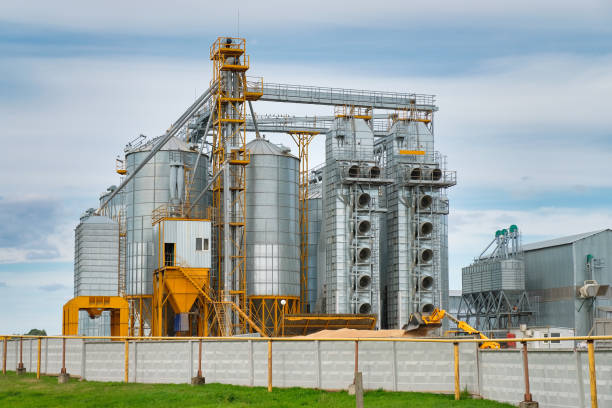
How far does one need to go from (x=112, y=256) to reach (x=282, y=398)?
1543 inches

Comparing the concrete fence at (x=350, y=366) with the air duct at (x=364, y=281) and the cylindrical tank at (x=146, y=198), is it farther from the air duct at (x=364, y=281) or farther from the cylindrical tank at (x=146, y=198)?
the air duct at (x=364, y=281)

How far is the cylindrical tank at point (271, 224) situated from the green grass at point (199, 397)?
121ft

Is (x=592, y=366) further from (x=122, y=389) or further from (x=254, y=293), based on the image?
(x=254, y=293)

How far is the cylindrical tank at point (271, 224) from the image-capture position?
70.1 m

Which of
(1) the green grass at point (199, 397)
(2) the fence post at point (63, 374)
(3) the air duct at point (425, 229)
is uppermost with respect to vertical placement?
(3) the air duct at point (425, 229)

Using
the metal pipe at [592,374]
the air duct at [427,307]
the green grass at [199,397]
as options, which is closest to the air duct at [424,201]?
the air duct at [427,307]

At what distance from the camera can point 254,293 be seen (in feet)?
229

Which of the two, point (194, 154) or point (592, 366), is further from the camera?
point (194, 154)

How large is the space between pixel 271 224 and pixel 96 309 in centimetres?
1587

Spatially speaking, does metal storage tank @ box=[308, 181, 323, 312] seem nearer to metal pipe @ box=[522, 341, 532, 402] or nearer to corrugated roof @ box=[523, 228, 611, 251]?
corrugated roof @ box=[523, 228, 611, 251]

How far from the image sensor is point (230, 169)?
225 ft

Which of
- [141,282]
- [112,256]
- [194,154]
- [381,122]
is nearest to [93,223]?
[112,256]

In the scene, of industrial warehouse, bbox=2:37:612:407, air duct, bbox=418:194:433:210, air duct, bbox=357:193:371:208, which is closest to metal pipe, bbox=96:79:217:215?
industrial warehouse, bbox=2:37:612:407

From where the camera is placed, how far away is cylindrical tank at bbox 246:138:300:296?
7012 centimetres
